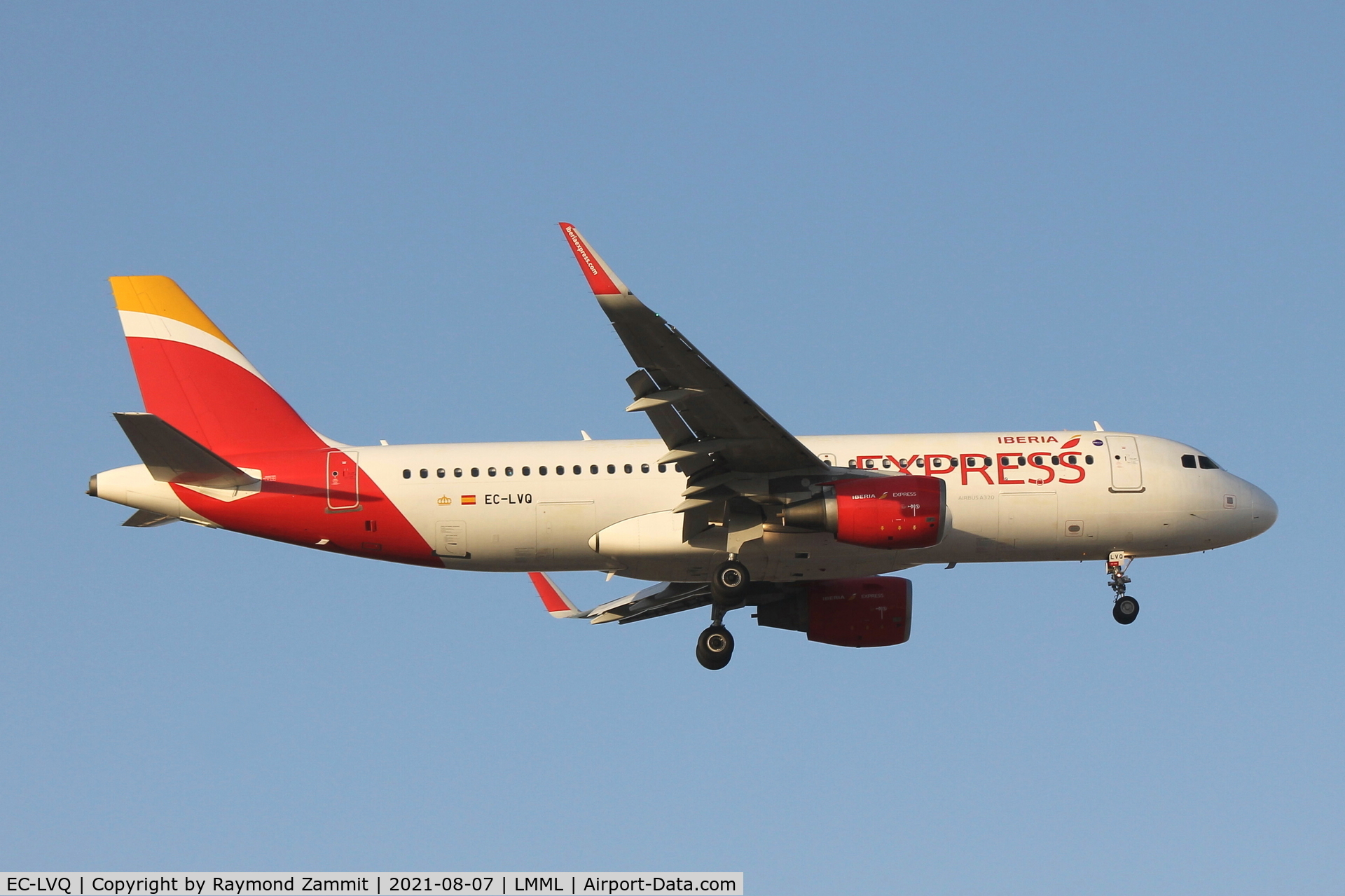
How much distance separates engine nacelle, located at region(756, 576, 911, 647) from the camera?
1588 inches

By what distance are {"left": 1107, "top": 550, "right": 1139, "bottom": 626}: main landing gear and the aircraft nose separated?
3.51 meters

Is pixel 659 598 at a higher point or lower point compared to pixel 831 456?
lower

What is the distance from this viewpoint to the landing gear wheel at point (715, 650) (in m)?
38.0

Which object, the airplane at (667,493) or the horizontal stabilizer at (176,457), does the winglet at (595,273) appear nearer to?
the airplane at (667,493)

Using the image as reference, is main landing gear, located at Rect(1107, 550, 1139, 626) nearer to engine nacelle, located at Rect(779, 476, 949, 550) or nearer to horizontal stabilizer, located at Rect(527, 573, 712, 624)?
engine nacelle, located at Rect(779, 476, 949, 550)

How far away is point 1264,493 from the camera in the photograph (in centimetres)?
3919

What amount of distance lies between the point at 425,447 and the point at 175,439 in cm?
602

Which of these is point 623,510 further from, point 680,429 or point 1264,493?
point 1264,493

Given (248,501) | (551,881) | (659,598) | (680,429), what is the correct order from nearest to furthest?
1. (551,881)
2. (680,429)
3. (248,501)
4. (659,598)

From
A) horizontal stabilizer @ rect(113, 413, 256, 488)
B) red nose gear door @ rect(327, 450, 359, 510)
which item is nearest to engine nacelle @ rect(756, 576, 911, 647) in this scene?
red nose gear door @ rect(327, 450, 359, 510)

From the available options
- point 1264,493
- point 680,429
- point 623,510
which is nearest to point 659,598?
point 623,510

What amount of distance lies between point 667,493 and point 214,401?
458 inches

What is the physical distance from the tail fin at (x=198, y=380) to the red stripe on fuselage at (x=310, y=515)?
3.65ft

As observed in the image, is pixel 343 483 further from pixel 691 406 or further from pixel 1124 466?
pixel 1124 466
